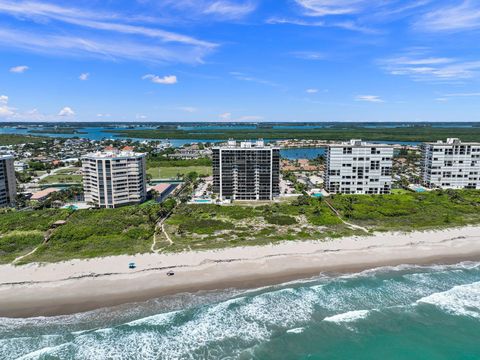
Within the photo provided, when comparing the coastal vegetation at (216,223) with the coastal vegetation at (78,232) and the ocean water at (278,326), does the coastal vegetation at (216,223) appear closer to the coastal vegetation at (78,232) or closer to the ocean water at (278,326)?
the coastal vegetation at (78,232)

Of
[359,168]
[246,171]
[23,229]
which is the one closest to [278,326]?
[246,171]

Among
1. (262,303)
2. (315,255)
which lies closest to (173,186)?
(315,255)

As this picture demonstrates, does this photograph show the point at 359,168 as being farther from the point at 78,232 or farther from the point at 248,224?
the point at 78,232

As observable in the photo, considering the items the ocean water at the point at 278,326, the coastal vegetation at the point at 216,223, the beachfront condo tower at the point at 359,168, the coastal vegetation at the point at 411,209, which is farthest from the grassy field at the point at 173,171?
the ocean water at the point at 278,326

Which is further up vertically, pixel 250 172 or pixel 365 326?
pixel 250 172

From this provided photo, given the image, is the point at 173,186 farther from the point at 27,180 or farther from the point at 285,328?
the point at 285,328
